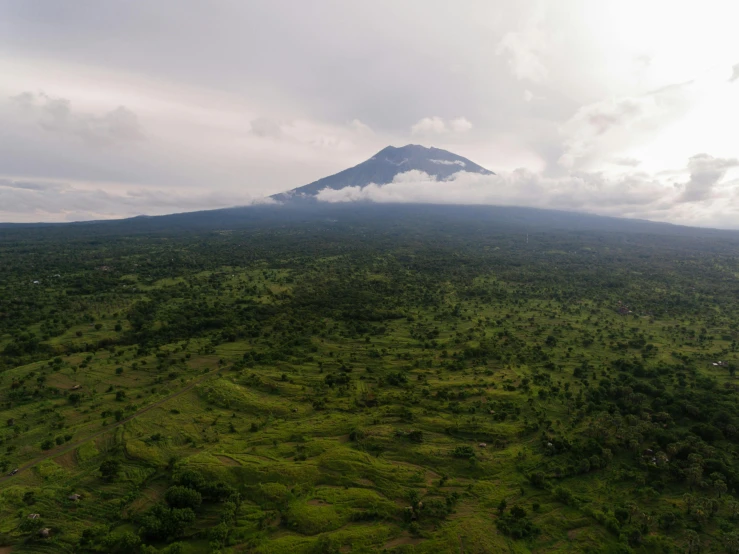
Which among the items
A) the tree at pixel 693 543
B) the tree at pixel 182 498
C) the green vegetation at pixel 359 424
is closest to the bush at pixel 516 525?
the green vegetation at pixel 359 424

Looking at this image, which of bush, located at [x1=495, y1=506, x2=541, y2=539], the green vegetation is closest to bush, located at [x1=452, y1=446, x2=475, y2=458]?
the green vegetation

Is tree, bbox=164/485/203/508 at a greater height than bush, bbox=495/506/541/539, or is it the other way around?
tree, bbox=164/485/203/508

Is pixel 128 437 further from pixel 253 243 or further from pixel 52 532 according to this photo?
pixel 253 243

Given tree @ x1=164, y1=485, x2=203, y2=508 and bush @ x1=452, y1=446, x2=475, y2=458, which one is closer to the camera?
tree @ x1=164, y1=485, x2=203, y2=508

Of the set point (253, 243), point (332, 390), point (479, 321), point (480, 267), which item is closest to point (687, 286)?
point (480, 267)

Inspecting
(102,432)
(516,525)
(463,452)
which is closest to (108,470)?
(102,432)

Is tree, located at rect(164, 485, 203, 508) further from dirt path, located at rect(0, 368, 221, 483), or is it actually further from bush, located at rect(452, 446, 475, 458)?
bush, located at rect(452, 446, 475, 458)

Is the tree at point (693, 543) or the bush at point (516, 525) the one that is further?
the bush at point (516, 525)

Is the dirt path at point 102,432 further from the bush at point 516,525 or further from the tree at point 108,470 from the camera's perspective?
the bush at point 516,525
